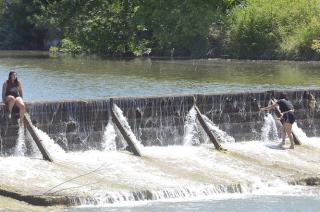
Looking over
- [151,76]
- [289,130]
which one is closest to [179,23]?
[151,76]

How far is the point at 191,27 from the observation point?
62156 millimetres

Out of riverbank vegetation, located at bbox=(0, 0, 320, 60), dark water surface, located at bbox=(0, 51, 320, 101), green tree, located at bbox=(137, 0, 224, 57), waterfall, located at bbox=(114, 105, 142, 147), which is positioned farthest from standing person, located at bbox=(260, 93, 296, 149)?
green tree, located at bbox=(137, 0, 224, 57)

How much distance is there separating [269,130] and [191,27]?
1458 inches

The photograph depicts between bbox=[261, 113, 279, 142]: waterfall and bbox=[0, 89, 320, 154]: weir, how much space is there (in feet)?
0.47

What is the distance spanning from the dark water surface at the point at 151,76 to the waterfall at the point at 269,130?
9.07 meters

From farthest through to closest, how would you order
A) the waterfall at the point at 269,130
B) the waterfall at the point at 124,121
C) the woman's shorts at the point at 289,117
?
the waterfall at the point at 269,130, the woman's shorts at the point at 289,117, the waterfall at the point at 124,121

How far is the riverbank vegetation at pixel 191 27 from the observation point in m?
58.1

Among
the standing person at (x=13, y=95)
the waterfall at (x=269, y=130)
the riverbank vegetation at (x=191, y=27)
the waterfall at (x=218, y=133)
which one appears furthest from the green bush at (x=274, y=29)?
the standing person at (x=13, y=95)

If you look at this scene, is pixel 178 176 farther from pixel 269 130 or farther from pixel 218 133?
pixel 269 130

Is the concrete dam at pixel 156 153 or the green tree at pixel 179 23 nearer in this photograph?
the concrete dam at pixel 156 153

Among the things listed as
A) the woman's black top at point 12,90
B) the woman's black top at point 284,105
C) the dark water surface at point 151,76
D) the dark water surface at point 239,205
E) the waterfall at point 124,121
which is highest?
the woman's black top at point 12,90

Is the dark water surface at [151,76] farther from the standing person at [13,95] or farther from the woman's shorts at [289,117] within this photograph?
the standing person at [13,95]

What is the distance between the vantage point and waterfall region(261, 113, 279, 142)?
1008 inches

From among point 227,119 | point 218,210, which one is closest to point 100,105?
point 227,119
